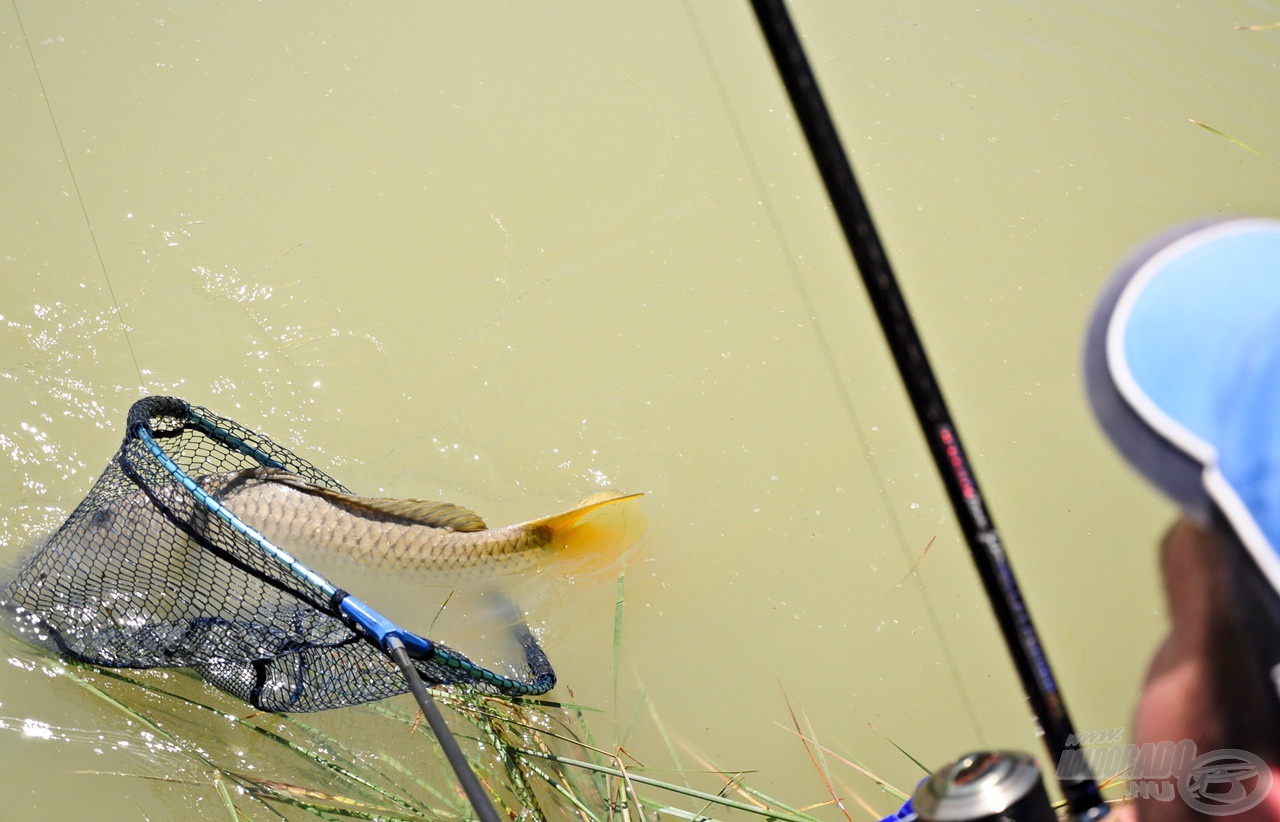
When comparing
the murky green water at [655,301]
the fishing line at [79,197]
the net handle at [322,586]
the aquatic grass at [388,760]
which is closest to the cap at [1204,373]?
the net handle at [322,586]

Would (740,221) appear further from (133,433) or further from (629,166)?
(133,433)

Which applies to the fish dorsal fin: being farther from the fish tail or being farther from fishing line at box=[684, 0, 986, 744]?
fishing line at box=[684, 0, 986, 744]

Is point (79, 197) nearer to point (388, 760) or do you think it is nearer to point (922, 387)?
point (388, 760)

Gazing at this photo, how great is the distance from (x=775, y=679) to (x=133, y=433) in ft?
7.03

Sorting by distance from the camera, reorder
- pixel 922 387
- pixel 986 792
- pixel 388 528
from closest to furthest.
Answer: pixel 986 792 < pixel 922 387 < pixel 388 528

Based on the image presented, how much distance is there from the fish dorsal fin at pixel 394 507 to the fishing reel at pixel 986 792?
7.28ft

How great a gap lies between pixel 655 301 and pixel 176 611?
6.95 feet

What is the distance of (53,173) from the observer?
13.8 feet

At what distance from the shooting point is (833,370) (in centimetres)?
382

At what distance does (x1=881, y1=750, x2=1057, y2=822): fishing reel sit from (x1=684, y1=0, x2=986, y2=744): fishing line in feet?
7.30

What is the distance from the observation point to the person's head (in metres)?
0.85

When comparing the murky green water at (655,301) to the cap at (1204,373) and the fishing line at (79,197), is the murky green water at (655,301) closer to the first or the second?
the fishing line at (79,197)

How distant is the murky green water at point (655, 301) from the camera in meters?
3.30

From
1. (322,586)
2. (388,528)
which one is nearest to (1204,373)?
(322,586)
